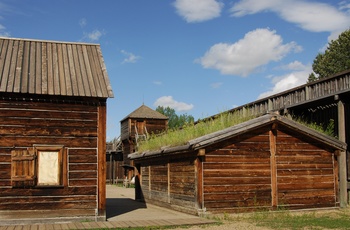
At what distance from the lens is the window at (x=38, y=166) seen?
1445cm

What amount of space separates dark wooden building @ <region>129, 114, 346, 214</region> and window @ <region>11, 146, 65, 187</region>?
4470 mm

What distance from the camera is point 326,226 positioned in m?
13.5

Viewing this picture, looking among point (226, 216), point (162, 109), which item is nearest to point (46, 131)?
point (226, 216)

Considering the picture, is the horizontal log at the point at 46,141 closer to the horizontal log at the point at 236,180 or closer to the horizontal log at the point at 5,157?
the horizontal log at the point at 5,157

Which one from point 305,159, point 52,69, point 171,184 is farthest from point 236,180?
point 52,69

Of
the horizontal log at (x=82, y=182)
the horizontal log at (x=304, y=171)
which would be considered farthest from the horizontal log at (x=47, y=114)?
the horizontal log at (x=304, y=171)

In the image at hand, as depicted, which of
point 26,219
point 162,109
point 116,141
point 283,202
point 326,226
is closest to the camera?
point 326,226

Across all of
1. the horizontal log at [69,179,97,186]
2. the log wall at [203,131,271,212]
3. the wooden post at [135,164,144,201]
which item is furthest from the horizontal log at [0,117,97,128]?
the wooden post at [135,164,144,201]

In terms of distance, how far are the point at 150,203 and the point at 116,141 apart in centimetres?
2945

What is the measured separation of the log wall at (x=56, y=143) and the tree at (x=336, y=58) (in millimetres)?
47248

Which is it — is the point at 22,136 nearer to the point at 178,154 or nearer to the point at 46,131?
the point at 46,131

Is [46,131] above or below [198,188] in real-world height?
above

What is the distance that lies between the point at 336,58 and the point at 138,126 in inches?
1145

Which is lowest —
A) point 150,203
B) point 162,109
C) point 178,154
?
point 150,203
